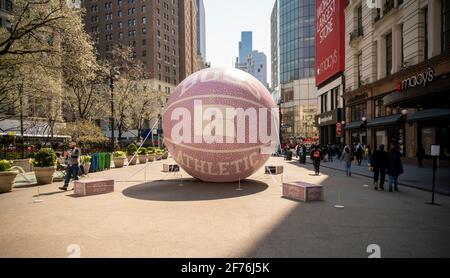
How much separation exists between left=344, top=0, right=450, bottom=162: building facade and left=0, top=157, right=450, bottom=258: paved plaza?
5613 millimetres

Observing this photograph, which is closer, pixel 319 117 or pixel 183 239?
pixel 183 239

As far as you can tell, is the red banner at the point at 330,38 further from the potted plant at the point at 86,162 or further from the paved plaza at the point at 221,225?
the potted plant at the point at 86,162

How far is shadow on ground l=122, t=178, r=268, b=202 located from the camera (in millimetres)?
10047

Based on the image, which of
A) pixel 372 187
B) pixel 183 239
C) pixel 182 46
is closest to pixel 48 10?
pixel 183 239

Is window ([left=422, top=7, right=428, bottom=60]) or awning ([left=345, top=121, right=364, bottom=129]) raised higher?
window ([left=422, top=7, right=428, bottom=60])

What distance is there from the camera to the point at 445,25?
68.8 feet

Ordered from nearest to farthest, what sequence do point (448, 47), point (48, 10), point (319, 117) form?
point (48, 10)
point (448, 47)
point (319, 117)

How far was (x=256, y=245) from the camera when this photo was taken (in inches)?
213

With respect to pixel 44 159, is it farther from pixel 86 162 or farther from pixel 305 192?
pixel 305 192

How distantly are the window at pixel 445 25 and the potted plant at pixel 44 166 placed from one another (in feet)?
82.0

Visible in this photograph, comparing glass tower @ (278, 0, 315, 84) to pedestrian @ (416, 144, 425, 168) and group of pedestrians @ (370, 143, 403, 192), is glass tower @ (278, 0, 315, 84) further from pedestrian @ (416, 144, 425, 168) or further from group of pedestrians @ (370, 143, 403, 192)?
group of pedestrians @ (370, 143, 403, 192)

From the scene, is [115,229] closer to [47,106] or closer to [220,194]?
[220,194]

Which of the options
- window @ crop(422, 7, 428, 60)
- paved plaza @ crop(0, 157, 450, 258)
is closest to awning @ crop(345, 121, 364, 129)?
window @ crop(422, 7, 428, 60)

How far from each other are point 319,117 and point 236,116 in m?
39.5
